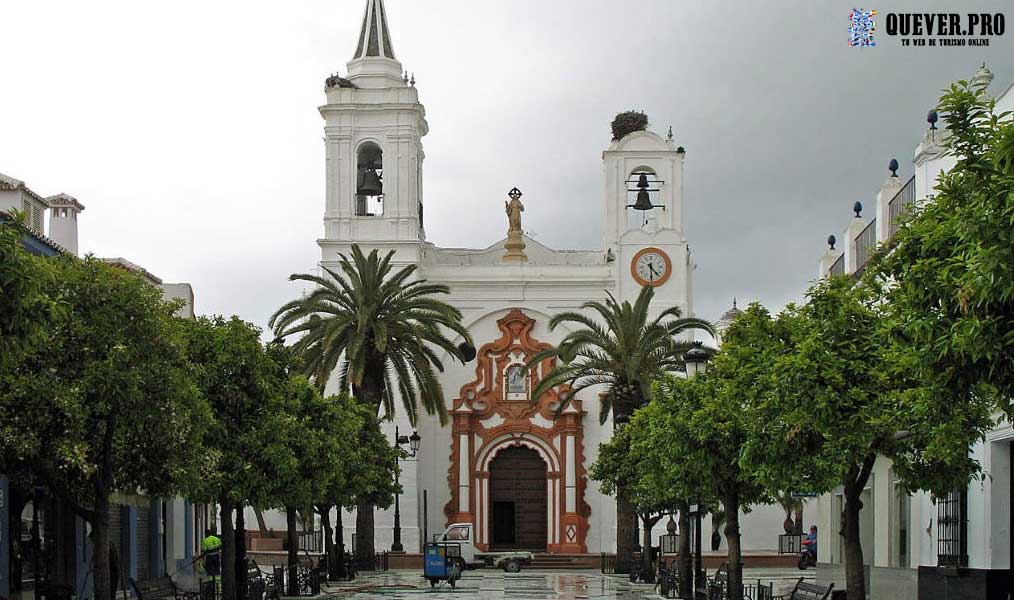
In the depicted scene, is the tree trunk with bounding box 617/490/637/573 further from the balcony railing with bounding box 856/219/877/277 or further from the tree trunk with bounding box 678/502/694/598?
the balcony railing with bounding box 856/219/877/277

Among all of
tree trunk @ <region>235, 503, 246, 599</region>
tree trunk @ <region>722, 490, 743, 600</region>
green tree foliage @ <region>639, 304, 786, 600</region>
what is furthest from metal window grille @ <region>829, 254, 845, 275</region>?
tree trunk @ <region>235, 503, 246, 599</region>

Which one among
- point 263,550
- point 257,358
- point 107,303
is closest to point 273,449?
point 257,358

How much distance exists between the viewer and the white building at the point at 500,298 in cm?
6575

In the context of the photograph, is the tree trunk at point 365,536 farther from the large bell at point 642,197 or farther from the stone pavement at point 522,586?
the large bell at point 642,197

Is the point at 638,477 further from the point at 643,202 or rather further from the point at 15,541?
the point at 643,202

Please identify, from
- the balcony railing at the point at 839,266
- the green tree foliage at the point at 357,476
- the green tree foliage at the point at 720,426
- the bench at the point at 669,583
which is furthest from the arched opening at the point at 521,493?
the green tree foliage at the point at 720,426

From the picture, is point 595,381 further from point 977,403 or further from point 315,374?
point 977,403

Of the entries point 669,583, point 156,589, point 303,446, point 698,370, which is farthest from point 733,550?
point 156,589

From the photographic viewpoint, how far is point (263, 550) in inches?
2484

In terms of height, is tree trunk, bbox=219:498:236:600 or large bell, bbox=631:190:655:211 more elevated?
large bell, bbox=631:190:655:211

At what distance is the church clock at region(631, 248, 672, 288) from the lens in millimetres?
66125

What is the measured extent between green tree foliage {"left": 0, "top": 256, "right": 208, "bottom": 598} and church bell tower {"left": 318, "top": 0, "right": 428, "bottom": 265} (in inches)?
1669

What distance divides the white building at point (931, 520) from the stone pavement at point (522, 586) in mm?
7010

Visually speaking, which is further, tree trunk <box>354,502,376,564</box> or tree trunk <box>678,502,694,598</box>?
tree trunk <box>354,502,376,564</box>
